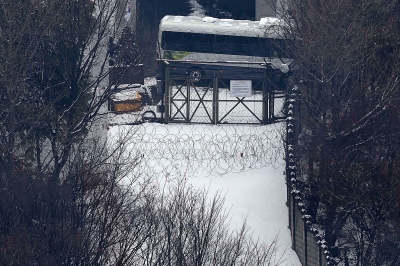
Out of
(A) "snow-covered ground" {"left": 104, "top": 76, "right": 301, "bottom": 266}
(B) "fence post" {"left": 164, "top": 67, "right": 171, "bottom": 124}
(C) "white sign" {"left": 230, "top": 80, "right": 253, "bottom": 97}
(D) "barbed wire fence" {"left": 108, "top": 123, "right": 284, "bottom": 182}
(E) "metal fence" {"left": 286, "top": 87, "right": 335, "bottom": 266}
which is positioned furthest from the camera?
(C) "white sign" {"left": 230, "top": 80, "right": 253, "bottom": 97}

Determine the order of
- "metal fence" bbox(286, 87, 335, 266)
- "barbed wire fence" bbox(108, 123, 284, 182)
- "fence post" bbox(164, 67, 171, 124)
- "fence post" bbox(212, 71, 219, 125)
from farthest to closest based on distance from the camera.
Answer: "fence post" bbox(164, 67, 171, 124) < "fence post" bbox(212, 71, 219, 125) < "barbed wire fence" bbox(108, 123, 284, 182) < "metal fence" bbox(286, 87, 335, 266)

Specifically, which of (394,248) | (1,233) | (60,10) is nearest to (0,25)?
(60,10)

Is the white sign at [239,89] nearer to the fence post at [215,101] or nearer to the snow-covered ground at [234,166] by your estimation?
the fence post at [215,101]

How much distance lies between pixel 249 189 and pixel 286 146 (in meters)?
1.24

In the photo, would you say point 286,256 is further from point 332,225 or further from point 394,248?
point 394,248

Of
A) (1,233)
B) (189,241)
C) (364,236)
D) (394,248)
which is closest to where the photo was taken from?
(1,233)

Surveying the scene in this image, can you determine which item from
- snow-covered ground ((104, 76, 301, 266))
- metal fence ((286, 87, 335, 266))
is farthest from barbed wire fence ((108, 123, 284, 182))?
metal fence ((286, 87, 335, 266))

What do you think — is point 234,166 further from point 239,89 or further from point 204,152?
point 239,89

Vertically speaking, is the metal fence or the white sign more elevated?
the white sign

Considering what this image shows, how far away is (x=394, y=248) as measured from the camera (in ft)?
37.1

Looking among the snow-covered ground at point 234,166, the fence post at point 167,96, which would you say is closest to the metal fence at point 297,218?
the snow-covered ground at point 234,166

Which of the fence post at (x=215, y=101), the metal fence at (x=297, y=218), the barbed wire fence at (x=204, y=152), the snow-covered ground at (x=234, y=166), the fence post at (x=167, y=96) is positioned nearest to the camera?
the metal fence at (x=297, y=218)

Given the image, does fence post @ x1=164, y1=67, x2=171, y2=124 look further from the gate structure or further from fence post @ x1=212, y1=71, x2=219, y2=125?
fence post @ x1=212, y1=71, x2=219, y2=125

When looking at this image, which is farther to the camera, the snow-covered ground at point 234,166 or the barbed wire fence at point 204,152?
the barbed wire fence at point 204,152
